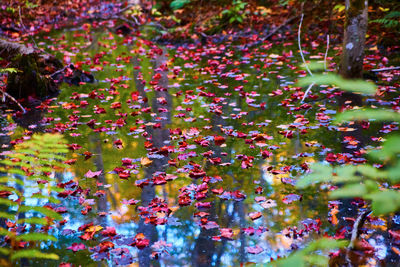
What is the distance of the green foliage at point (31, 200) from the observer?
171 cm

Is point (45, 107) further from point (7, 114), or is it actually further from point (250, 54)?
point (250, 54)

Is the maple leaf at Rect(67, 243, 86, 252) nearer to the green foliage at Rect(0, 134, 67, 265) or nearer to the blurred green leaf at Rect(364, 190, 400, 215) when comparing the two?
the green foliage at Rect(0, 134, 67, 265)

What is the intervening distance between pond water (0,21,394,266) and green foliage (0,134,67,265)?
0.33 metres

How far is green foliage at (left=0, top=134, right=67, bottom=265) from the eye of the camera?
5.63 feet

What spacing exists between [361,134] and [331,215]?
6.49 feet

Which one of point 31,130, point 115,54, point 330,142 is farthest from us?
point 115,54

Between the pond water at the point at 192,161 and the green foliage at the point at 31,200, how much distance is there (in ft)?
1.08

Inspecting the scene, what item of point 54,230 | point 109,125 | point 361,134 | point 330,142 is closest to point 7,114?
point 109,125

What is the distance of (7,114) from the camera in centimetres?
611

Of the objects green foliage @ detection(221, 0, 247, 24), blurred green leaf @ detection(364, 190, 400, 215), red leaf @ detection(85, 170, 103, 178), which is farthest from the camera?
green foliage @ detection(221, 0, 247, 24)

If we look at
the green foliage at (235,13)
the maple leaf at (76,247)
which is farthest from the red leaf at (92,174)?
the green foliage at (235,13)

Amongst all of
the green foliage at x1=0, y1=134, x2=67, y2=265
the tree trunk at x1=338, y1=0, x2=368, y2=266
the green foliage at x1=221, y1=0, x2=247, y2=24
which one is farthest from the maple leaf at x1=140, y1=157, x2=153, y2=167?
the green foliage at x1=221, y1=0, x2=247, y2=24

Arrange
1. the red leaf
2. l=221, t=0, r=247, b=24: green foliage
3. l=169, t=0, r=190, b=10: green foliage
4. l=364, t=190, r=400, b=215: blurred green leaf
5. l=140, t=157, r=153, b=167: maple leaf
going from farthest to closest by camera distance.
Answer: l=169, t=0, r=190, b=10: green foliage < l=221, t=0, r=247, b=24: green foliage < l=140, t=157, r=153, b=167: maple leaf < the red leaf < l=364, t=190, r=400, b=215: blurred green leaf

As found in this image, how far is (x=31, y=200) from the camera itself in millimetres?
3736
